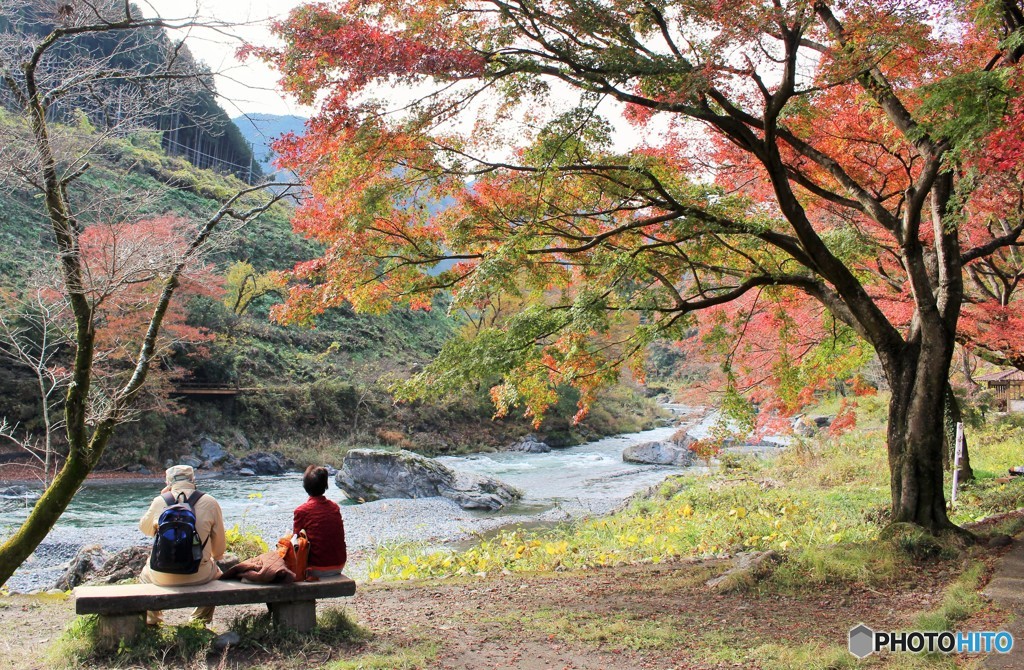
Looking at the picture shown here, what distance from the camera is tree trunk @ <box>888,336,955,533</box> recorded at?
6.16m

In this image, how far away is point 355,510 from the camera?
1439 centimetres

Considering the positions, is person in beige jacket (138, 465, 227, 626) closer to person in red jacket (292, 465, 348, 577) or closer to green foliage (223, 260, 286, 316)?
person in red jacket (292, 465, 348, 577)

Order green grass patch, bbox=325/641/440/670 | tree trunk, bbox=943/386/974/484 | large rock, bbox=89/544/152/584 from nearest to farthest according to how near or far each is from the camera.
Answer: green grass patch, bbox=325/641/440/670 → large rock, bbox=89/544/152/584 → tree trunk, bbox=943/386/974/484

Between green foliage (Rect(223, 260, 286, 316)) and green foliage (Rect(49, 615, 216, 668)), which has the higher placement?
green foliage (Rect(223, 260, 286, 316))

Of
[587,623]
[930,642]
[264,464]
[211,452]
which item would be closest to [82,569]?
[587,623]

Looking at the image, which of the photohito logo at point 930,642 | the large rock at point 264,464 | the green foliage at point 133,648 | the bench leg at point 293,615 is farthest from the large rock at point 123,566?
the large rock at point 264,464

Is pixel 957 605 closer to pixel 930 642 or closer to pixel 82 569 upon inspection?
pixel 930 642

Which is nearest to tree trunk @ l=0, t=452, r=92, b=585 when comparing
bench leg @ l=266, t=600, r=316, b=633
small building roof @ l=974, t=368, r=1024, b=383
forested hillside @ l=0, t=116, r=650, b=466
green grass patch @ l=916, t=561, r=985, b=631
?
bench leg @ l=266, t=600, r=316, b=633

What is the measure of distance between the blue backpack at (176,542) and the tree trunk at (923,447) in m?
5.96

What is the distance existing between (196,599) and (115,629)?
1.50 feet

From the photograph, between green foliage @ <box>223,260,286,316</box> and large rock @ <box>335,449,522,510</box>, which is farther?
green foliage @ <box>223,260,286,316</box>

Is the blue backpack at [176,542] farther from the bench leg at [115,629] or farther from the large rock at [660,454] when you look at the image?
the large rock at [660,454]

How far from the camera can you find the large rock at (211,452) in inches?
798

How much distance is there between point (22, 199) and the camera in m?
24.4
